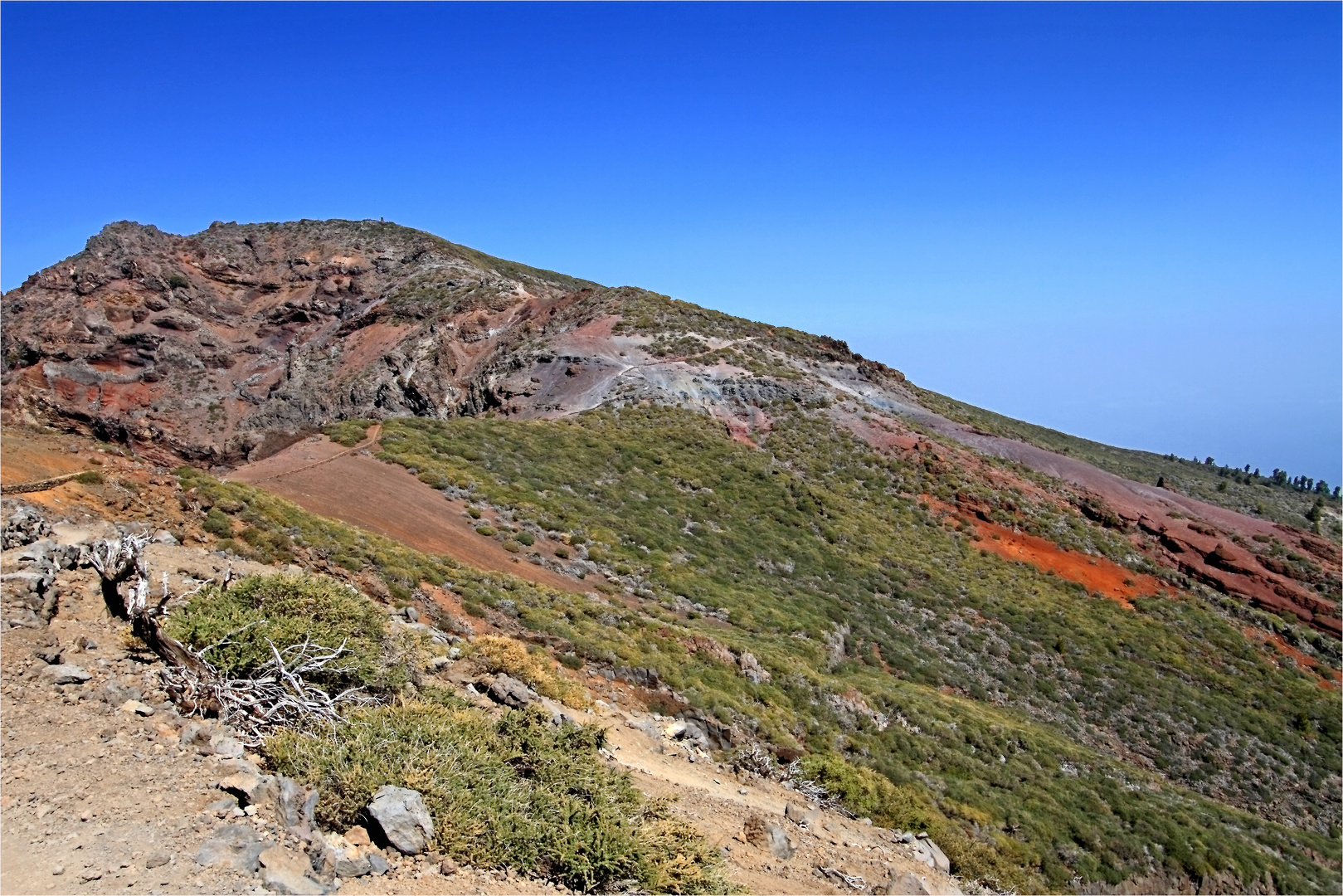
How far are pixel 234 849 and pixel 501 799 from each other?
7.00 ft

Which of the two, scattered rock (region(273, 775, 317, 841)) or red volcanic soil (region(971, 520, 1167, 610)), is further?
red volcanic soil (region(971, 520, 1167, 610))

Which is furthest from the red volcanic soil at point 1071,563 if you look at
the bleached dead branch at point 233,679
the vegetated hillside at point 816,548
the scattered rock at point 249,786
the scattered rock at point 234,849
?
the scattered rock at point 234,849

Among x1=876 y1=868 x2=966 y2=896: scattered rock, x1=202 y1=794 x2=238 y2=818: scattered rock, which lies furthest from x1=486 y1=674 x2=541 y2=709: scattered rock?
x1=876 y1=868 x2=966 y2=896: scattered rock

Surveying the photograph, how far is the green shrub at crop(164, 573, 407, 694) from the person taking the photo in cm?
769

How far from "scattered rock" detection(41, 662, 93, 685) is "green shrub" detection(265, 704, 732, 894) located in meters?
1.93

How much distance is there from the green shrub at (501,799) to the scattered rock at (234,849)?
600 mm

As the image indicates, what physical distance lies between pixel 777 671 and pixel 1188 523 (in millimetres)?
30237

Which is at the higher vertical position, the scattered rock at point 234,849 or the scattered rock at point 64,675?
the scattered rock at point 64,675

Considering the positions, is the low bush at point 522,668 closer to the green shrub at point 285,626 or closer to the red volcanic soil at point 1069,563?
the green shrub at point 285,626

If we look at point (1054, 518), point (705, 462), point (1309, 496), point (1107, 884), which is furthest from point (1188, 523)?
point (1309, 496)

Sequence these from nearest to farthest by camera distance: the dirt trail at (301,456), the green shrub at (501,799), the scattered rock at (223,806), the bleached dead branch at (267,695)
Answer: the scattered rock at (223,806) → the green shrub at (501,799) → the bleached dead branch at (267,695) → the dirt trail at (301,456)

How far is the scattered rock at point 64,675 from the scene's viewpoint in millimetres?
6820

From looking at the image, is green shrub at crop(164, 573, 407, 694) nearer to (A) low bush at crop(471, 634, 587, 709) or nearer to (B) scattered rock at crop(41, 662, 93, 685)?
(B) scattered rock at crop(41, 662, 93, 685)

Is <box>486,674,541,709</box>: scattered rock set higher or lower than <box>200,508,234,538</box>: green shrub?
lower
